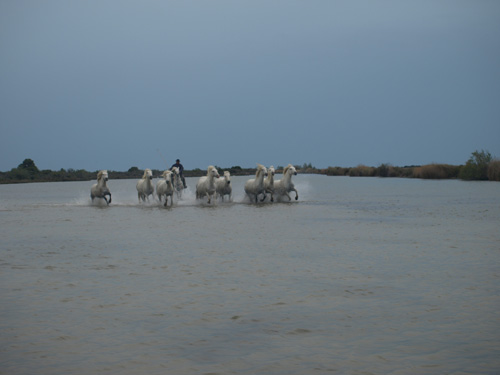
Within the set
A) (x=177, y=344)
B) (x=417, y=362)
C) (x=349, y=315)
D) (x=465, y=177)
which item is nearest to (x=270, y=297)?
(x=349, y=315)

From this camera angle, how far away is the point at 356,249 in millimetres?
13672

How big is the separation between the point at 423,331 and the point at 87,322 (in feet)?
12.3

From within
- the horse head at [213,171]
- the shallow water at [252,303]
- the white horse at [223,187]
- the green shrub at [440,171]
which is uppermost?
the green shrub at [440,171]

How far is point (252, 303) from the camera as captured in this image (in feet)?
27.0

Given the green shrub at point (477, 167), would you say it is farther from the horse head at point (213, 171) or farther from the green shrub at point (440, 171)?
the horse head at point (213, 171)

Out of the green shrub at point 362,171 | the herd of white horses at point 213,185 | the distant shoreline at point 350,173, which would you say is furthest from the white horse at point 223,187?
the green shrub at point 362,171

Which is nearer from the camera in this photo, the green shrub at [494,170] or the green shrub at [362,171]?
the green shrub at [494,170]

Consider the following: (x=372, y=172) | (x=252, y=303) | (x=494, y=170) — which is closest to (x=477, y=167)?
(x=494, y=170)

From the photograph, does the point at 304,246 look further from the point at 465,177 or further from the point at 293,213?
the point at 465,177

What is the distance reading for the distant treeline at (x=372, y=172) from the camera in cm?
6256

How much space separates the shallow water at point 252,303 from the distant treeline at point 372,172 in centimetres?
4861

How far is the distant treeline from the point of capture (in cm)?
6256

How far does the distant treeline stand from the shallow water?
48614mm

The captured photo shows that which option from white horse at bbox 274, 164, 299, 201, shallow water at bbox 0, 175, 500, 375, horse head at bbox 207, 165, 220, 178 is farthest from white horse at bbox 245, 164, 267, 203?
shallow water at bbox 0, 175, 500, 375
